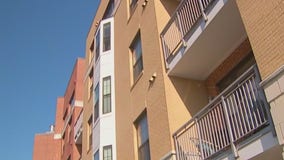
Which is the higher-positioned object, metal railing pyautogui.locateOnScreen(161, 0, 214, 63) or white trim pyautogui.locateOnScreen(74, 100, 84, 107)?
white trim pyautogui.locateOnScreen(74, 100, 84, 107)

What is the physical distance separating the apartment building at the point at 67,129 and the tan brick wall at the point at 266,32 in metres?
17.5

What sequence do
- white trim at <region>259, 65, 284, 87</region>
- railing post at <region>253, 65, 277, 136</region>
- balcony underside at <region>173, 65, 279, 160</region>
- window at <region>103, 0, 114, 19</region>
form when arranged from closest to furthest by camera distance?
white trim at <region>259, 65, 284, 87</region> < railing post at <region>253, 65, 277, 136</region> < balcony underside at <region>173, 65, 279, 160</region> < window at <region>103, 0, 114, 19</region>

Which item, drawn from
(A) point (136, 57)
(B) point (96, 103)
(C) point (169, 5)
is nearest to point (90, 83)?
(B) point (96, 103)

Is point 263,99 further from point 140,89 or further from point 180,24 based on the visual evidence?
point 140,89

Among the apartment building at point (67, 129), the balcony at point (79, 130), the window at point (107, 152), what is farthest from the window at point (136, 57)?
the apartment building at point (67, 129)

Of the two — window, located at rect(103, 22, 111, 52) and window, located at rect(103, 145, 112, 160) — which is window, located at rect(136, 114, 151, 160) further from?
window, located at rect(103, 22, 111, 52)

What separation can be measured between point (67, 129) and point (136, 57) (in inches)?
679

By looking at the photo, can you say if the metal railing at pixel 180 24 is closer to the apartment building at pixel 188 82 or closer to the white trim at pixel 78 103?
the apartment building at pixel 188 82

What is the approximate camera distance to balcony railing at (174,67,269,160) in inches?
287

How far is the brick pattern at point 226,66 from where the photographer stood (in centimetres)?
1055

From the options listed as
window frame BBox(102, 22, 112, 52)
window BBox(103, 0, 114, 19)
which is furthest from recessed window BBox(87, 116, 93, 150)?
window BBox(103, 0, 114, 19)

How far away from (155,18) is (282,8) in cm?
678

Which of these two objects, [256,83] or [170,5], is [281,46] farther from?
[170,5]

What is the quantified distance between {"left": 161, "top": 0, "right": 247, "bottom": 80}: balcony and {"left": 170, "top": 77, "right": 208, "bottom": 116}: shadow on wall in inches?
7.9
